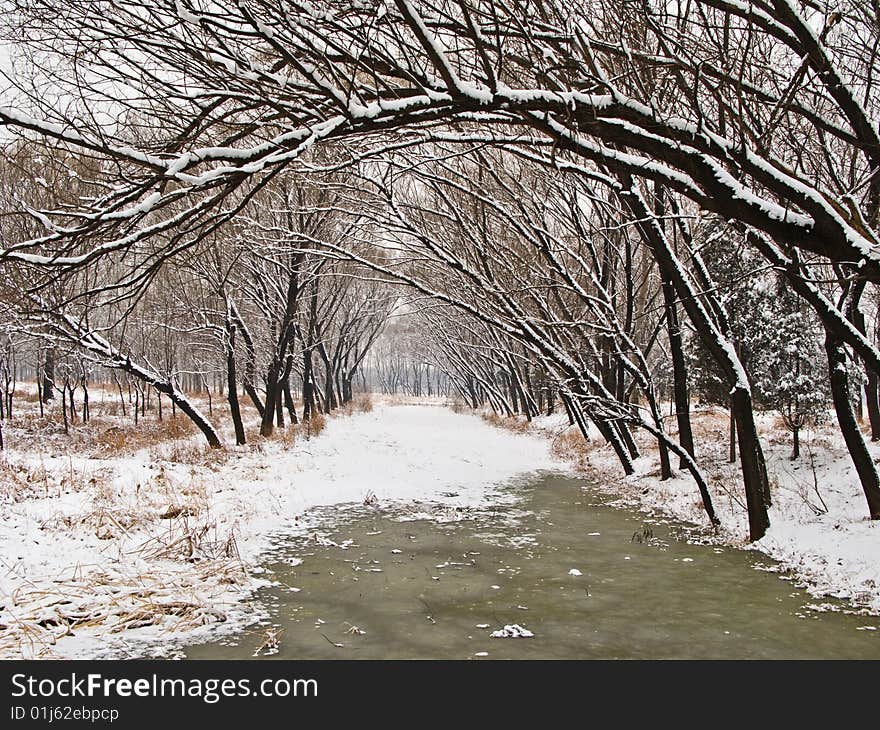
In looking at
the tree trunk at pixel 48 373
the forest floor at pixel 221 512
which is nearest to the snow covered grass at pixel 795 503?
the forest floor at pixel 221 512

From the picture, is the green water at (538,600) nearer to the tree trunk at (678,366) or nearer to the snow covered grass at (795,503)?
the snow covered grass at (795,503)

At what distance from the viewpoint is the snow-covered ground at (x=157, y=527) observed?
5.41 m

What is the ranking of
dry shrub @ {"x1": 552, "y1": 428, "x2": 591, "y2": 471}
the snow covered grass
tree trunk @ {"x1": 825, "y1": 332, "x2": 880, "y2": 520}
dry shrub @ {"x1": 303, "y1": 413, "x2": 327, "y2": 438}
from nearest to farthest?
the snow covered grass < tree trunk @ {"x1": 825, "y1": 332, "x2": 880, "y2": 520} < dry shrub @ {"x1": 552, "y1": 428, "x2": 591, "y2": 471} < dry shrub @ {"x1": 303, "y1": 413, "x2": 327, "y2": 438}

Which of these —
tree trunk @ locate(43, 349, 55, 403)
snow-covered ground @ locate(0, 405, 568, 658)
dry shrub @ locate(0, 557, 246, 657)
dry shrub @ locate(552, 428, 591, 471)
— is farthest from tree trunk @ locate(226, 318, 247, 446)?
dry shrub @ locate(0, 557, 246, 657)

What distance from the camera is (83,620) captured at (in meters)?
5.38

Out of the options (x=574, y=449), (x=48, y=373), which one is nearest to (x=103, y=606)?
(x=574, y=449)

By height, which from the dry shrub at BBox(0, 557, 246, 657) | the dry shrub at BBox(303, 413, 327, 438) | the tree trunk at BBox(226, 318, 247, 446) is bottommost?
the dry shrub at BBox(0, 557, 246, 657)

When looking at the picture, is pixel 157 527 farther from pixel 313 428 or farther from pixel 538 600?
pixel 313 428

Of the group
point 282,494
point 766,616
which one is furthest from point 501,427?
point 766,616

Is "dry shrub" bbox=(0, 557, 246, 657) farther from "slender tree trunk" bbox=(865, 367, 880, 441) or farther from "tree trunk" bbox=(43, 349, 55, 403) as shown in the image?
"tree trunk" bbox=(43, 349, 55, 403)

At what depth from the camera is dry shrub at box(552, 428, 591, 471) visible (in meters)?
17.8

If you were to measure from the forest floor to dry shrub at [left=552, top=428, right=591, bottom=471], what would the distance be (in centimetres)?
9

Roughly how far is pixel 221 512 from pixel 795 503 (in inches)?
352
